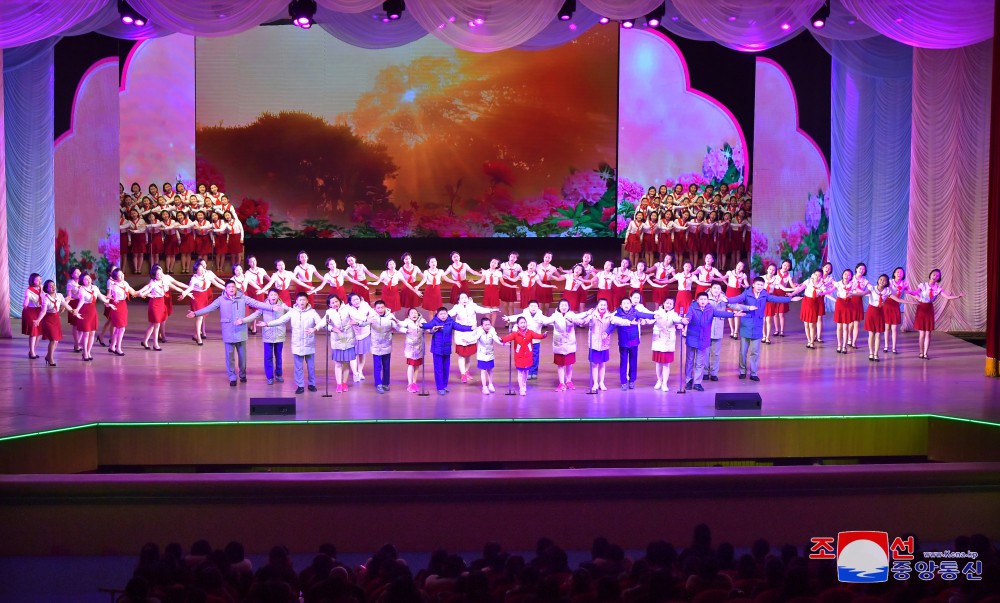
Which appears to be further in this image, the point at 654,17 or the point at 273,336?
the point at 654,17

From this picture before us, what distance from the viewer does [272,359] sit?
11.2m

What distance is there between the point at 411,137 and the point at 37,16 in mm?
8241

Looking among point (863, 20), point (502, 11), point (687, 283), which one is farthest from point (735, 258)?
point (502, 11)

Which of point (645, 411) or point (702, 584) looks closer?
point (702, 584)

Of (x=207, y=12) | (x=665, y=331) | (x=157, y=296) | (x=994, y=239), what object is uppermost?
(x=207, y=12)

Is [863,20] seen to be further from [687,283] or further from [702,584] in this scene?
[702,584]

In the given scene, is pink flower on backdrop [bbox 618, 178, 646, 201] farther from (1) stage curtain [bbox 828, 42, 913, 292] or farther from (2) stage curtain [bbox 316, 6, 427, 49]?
(2) stage curtain [bbox 316, 6, 427, 49]

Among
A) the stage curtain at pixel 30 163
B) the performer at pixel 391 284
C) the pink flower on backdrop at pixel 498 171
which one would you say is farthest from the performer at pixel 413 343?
the pink flower on backdrop at pixel 498 171

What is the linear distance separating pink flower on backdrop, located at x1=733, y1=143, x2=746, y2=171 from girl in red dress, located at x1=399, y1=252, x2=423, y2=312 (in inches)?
289

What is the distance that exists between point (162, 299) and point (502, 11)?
5.41 metres

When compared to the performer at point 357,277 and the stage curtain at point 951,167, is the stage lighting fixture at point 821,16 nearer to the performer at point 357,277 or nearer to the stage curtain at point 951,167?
the stage curtain at point 951,167

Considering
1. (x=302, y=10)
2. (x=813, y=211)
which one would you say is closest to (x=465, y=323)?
(x=302, y=10)

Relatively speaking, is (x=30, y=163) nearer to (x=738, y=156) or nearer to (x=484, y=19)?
(x=484, y=19)

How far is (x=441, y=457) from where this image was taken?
9.35m
